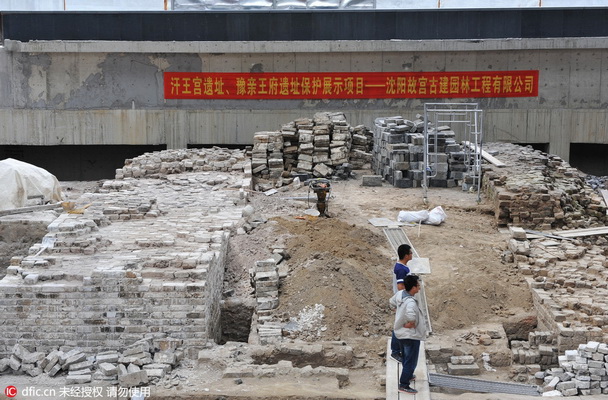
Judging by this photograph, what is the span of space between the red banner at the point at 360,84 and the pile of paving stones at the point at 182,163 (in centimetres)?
384

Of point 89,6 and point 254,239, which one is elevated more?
point 89,6

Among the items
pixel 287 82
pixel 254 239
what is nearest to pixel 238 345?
pixel 254 239

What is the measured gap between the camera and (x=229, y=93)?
2450 centimetres

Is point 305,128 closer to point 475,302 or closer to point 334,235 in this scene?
point 334,235

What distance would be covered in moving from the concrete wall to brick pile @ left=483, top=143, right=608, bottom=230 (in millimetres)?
6226

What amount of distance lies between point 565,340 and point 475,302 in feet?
6.05

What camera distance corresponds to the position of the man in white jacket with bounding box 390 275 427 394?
8984 millimetres

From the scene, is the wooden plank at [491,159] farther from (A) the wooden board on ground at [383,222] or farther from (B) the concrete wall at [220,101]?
(B) the concrete wall at [220,101]

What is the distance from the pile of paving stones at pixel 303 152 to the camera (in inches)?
786

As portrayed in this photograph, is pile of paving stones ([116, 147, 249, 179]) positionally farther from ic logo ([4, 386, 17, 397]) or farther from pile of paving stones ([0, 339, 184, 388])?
ic logo ([4, 386, 17, 397])

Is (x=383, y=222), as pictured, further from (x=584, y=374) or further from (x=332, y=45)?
(x=332, y=45)

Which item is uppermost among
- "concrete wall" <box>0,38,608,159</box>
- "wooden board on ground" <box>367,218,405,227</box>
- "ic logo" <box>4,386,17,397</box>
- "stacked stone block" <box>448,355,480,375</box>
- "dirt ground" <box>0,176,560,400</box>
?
"concrete wall" <box>0,38,608,159</box>

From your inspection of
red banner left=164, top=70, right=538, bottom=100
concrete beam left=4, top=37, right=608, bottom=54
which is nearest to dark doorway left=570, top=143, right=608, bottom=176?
red banner left=164, top=70, right=538, bottom=100

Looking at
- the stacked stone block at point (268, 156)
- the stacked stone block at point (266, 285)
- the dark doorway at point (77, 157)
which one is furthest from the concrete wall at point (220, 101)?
the stacked stone block at point (266, 285)
